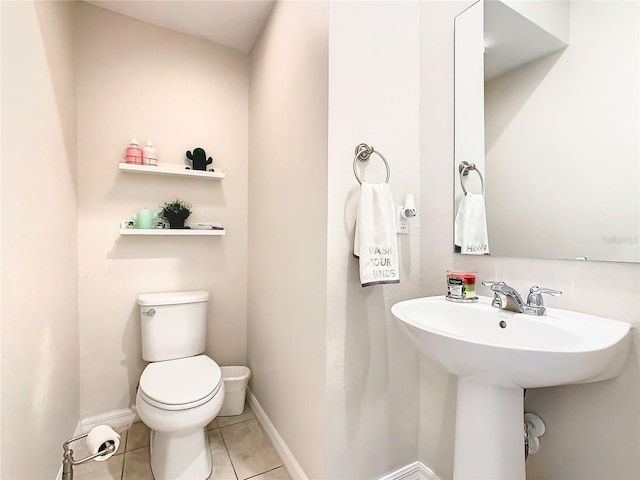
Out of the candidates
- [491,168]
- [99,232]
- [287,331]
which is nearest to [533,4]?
[491,168]

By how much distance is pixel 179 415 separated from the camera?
4.02 feet

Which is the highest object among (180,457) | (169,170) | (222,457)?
(169,170)

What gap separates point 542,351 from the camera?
65 centimetres

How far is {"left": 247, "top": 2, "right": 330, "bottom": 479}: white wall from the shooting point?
1.17 metres

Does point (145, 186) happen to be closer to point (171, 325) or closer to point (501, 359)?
point (171, 325)

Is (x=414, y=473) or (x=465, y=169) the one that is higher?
(x=465, y=169)

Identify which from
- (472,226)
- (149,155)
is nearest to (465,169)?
(472,226)

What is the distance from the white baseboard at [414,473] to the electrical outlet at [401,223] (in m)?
1.03

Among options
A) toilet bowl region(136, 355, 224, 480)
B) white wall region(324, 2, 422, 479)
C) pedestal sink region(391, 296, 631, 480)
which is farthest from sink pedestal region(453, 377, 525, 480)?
toilet bowl region(136, 355, 224, 480)

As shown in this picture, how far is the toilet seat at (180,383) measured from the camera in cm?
124

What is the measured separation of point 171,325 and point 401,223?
1.36 metres

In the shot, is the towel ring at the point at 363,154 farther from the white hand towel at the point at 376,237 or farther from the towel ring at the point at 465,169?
the towel ring at the point at 465,169

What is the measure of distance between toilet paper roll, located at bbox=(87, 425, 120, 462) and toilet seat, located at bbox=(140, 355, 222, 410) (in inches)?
6.5

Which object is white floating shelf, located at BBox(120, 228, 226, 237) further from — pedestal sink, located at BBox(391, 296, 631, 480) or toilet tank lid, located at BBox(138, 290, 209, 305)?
pedestal sink, located at BBox(391, 296, 631, 480)
